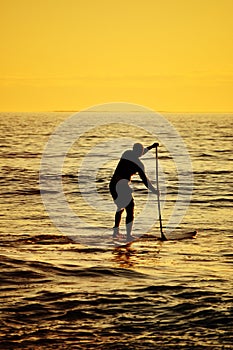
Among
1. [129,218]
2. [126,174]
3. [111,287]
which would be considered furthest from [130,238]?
[111,287]

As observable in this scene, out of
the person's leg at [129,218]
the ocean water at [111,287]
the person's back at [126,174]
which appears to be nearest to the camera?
the ocean water at [111,287]

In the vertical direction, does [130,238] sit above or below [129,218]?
below

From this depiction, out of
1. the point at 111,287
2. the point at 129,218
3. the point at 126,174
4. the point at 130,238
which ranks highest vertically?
the point at 126,174

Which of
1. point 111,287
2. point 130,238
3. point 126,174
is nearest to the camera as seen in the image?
point 111,287

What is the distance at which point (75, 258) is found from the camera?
523 inches

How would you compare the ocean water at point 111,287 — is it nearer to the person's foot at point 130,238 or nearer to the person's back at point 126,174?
the person's foot at point 130,238

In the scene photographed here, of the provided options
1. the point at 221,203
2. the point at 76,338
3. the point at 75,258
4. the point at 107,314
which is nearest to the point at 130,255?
the point at 75,258

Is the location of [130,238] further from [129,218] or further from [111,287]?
[111,287]

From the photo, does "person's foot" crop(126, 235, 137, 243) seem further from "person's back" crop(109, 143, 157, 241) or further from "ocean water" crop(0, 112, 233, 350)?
"ocean water" crop(0, 112, 233, 350)

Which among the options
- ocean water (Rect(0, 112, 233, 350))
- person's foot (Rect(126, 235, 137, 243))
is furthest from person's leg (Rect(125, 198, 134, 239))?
ocean water (Rect(0, 112, 233, 350))

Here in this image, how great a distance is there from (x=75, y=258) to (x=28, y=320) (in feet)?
12.9

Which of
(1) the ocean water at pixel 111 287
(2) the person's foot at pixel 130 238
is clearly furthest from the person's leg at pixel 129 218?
(1) the ocean water at pixel 111 287

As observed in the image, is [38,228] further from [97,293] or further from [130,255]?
[97,293]

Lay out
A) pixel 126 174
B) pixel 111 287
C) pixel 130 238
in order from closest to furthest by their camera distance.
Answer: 1. pixel 111 287
2. pixel 126 174
3. pixel 130 238
